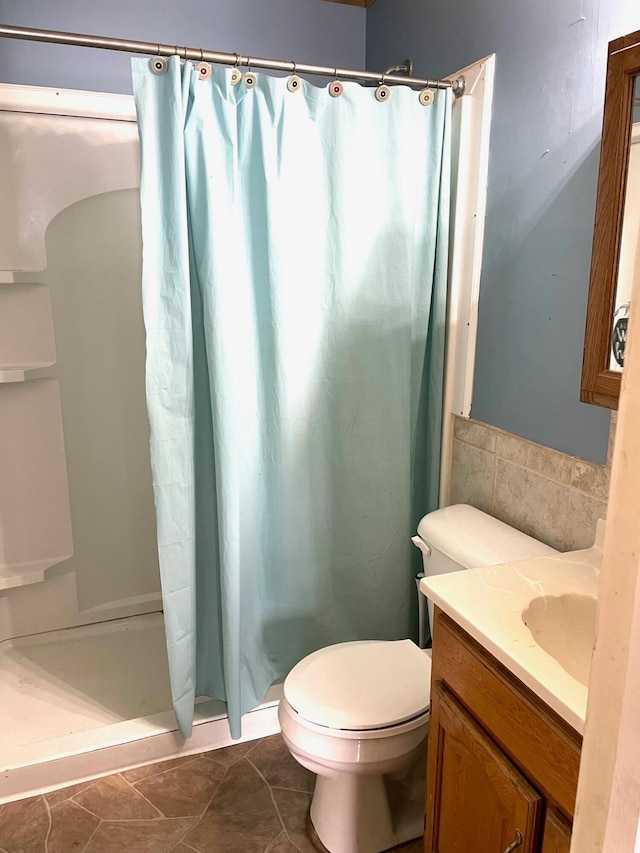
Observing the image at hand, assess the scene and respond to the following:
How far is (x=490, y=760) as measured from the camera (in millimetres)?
1162

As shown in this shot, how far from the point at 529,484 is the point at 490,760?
0.78 metres

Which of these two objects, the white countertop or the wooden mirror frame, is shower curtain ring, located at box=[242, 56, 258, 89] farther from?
the white countertop

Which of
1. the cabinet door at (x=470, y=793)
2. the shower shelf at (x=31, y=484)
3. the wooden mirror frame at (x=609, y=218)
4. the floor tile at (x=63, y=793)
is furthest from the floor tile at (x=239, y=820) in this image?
the wooden mirror frame at (x=609, y=218)

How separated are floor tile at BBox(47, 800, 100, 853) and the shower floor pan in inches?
3.9

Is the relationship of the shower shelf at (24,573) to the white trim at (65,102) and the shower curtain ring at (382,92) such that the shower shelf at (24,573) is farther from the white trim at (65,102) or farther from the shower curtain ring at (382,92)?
the shower curtain ring at (382,92)

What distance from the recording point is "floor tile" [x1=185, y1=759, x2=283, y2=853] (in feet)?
5.50

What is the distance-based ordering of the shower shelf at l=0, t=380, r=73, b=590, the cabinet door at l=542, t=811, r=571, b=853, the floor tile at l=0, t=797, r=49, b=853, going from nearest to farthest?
the cabinet door at l=542, t=811, r=571, b=853 → the floor tile at l=0, t=797, r=49, b=853 → the shower shelf at l=0, t=380, r=73, b=590

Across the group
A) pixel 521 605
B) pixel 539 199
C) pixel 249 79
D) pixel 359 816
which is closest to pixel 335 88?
pixel 249 79

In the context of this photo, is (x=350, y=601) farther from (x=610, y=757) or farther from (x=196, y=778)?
(x=610, y=757)

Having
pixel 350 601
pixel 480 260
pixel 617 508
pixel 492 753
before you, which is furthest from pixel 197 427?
pixel 617 508

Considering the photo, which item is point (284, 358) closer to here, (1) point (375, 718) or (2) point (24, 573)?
(1) point (375, 718)

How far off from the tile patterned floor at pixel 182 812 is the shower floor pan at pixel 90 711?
0.05 metres

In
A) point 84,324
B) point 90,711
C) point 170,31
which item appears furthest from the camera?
point 84,324

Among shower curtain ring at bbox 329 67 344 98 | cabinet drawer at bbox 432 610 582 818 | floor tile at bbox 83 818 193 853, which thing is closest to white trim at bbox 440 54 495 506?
shower curtain ring at bbox 329 67 344 98
